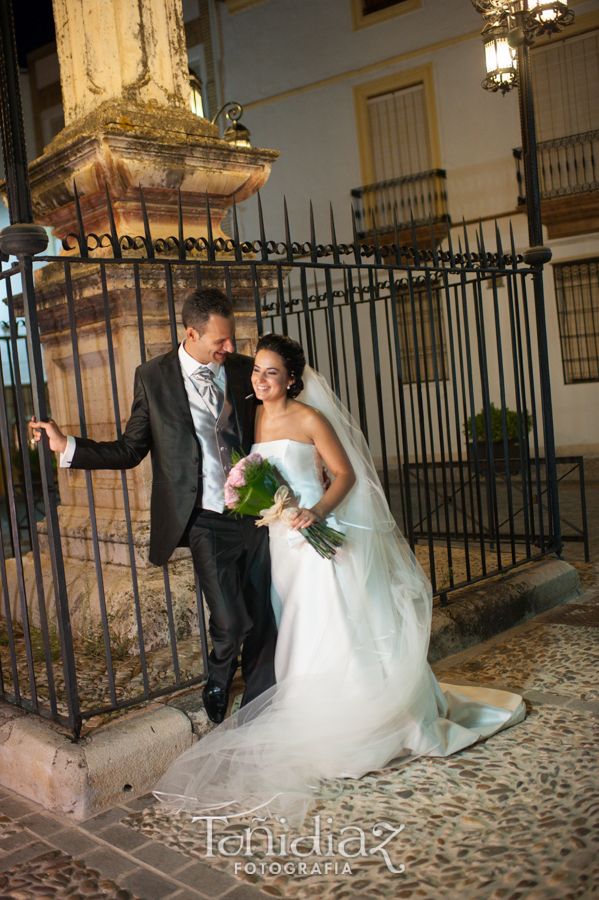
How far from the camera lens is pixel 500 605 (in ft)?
16.0

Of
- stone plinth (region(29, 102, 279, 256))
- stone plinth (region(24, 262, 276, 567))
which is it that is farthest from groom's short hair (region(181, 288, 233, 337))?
stone plinth (region(29, 102, 279, 256))

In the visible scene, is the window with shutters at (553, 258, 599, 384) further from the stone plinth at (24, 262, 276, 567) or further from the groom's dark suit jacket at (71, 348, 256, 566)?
the groom's dark suit jacket at (71, 348, 256, 566)

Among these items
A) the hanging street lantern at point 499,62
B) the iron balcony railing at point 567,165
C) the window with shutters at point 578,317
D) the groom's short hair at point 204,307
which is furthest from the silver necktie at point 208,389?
the iron balcony railing at point 567,165

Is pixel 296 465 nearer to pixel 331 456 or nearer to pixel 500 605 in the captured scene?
pixel 331 456

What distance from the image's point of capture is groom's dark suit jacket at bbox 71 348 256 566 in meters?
3.31

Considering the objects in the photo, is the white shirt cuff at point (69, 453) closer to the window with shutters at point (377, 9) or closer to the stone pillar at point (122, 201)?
the stone pillar at point (122, 201)

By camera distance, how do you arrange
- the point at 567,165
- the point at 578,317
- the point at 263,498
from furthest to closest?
the point at 578,317 < the point at 567,165 < the point at 263,498

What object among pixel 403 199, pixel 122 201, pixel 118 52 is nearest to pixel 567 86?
pixel 403 199

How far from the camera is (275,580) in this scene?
341 centimetres

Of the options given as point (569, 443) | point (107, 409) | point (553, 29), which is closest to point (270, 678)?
point (107, 409)

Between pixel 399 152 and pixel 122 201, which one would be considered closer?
pixel 122 201

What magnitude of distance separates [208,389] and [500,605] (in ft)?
8.25

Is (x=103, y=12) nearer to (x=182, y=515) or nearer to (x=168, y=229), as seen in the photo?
(x=168, y=229)

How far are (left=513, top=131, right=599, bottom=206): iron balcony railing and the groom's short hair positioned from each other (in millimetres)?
12010
